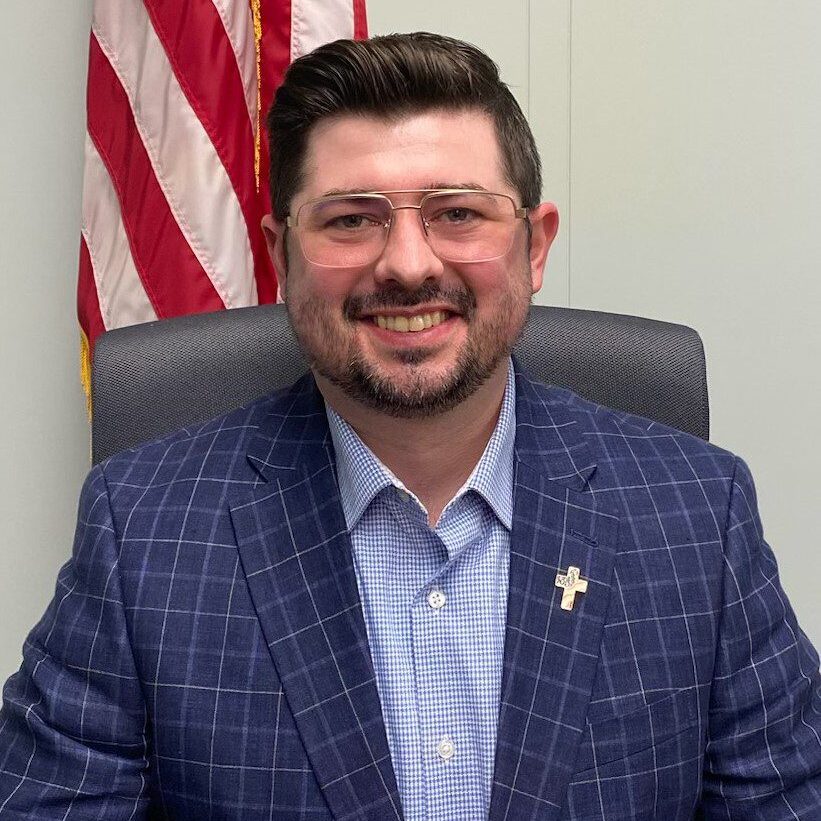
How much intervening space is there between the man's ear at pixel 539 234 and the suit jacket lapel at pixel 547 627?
196 millimetres

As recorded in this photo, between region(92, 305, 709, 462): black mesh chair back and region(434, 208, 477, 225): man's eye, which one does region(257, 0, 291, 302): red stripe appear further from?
region(434, 208, 477, 225): man's eye

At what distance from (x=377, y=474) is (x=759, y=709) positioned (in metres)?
0.47

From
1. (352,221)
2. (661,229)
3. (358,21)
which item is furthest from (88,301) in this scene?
(661,229)

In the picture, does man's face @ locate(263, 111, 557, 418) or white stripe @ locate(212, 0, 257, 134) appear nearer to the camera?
man's face @ locate(263, 111, 557, 418)

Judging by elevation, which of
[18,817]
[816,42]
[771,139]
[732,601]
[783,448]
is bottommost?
[783,448]

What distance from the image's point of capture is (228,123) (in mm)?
2109

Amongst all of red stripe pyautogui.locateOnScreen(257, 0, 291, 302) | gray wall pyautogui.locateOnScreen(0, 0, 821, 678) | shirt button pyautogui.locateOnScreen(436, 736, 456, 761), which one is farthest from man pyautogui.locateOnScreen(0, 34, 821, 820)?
gray wall pyautogui.locateOnScreen(0, 0, 821, 678)

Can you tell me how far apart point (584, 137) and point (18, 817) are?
1834 mm

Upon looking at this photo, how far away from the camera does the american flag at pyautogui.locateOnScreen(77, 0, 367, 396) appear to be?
2.08m

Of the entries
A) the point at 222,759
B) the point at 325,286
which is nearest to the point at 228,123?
the point at 325,286

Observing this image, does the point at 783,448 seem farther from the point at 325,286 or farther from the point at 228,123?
the point at 325,286

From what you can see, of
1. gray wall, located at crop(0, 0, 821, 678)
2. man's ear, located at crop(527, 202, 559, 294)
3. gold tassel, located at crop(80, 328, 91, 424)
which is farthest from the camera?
gray wall, located at crop(0, 0, 821, 678)

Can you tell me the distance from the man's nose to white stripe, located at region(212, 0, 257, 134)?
98 cm

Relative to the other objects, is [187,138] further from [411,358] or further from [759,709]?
[759,709]
